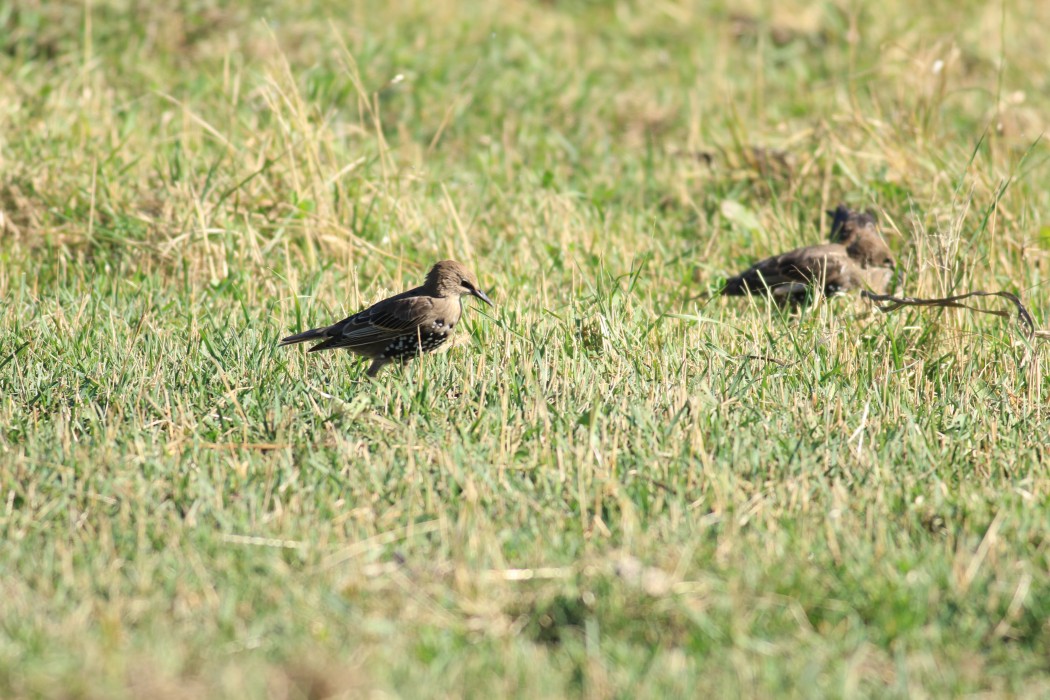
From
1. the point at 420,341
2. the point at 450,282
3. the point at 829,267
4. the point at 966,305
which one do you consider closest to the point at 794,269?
the point at 829,267

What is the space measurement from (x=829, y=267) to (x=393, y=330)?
258 centimetres

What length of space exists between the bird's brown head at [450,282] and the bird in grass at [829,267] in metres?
1.36

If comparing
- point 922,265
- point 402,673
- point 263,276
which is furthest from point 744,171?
point 402,673

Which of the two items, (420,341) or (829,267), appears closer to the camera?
(420,341)

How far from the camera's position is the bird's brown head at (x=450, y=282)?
5.82m

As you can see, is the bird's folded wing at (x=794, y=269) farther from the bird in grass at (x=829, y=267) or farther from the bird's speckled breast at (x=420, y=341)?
the bird's speckled breast at (x=420, y=341)

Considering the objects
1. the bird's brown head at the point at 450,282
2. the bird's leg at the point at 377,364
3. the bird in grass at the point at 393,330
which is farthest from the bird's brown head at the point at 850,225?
the bird's leg at the point at 377,364

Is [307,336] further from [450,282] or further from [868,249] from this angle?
[868,249]

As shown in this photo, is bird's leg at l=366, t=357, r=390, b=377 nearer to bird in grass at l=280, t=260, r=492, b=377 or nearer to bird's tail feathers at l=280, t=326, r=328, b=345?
bird in grass at l=280, t=260, r=492, b=377

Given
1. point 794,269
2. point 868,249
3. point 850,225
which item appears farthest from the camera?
point 850,225

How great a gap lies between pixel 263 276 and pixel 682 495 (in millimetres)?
3402

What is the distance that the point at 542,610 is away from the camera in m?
3.30

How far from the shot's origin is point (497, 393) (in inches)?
192

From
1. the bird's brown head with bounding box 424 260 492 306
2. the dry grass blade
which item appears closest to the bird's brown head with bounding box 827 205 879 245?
the dry grass blade
